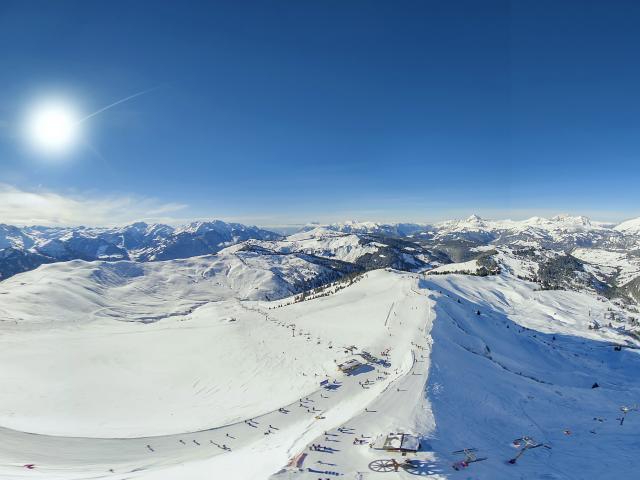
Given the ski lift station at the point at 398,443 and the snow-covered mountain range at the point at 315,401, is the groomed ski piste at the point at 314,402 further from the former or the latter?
the ski lift station at the point at 398,443

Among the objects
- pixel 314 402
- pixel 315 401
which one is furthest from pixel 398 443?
pixel 315 401

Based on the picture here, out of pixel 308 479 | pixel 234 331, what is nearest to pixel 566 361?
pixel 234 331

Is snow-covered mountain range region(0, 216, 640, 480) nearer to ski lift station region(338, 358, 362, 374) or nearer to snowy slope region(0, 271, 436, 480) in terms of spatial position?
snowy slope region(0, 271, 436, 480)

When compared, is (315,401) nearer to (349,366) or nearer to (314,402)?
(314,402)

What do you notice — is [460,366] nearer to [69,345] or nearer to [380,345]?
[380,345]

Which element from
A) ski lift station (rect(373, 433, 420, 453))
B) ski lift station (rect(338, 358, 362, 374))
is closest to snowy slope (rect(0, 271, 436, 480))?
ski lift station (rect(338, 358, 362, 374))

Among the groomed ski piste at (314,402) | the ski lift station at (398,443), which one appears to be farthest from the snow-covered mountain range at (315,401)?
the ski lift station at (398,443)
